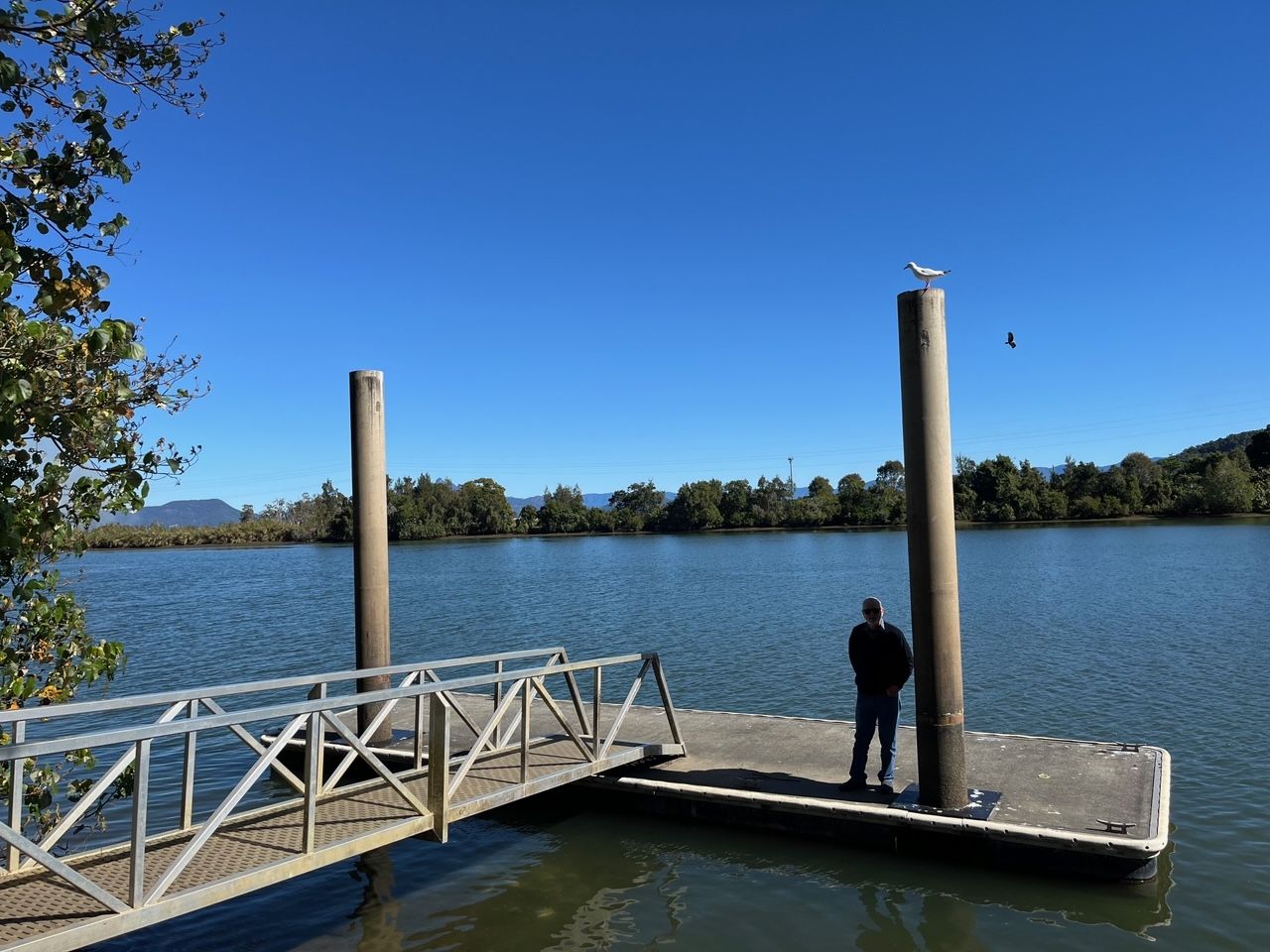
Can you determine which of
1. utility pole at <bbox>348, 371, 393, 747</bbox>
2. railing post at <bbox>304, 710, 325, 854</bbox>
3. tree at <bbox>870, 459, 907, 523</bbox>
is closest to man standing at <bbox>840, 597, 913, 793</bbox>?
railing post at <bbox>304, 710, 325, 854</bbox>

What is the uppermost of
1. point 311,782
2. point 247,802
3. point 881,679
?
point 881,679

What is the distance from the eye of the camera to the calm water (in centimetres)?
712

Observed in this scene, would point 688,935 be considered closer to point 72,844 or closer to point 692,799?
point 692,799

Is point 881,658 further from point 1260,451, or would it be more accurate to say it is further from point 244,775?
point 1260,451

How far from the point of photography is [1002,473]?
103 meters

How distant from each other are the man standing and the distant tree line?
86.3m

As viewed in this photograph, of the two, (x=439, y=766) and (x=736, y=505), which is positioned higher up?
(x=736, y=505)

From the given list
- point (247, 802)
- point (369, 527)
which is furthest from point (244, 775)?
point (247, 802)

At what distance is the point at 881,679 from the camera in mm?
8453

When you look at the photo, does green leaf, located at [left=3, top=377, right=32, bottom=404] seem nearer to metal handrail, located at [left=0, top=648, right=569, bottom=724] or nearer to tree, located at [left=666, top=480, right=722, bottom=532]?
metal handrail, located at [left=0, top=648, right=569, bottom=724]

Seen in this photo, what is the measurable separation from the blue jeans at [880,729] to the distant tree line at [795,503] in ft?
283

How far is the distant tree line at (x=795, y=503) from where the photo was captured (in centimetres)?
9450

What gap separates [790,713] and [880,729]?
619cm

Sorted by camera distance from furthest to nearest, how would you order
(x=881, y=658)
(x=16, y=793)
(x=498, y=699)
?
(x=498, y=699), (x=881, y=658), (x=16, y=793)
